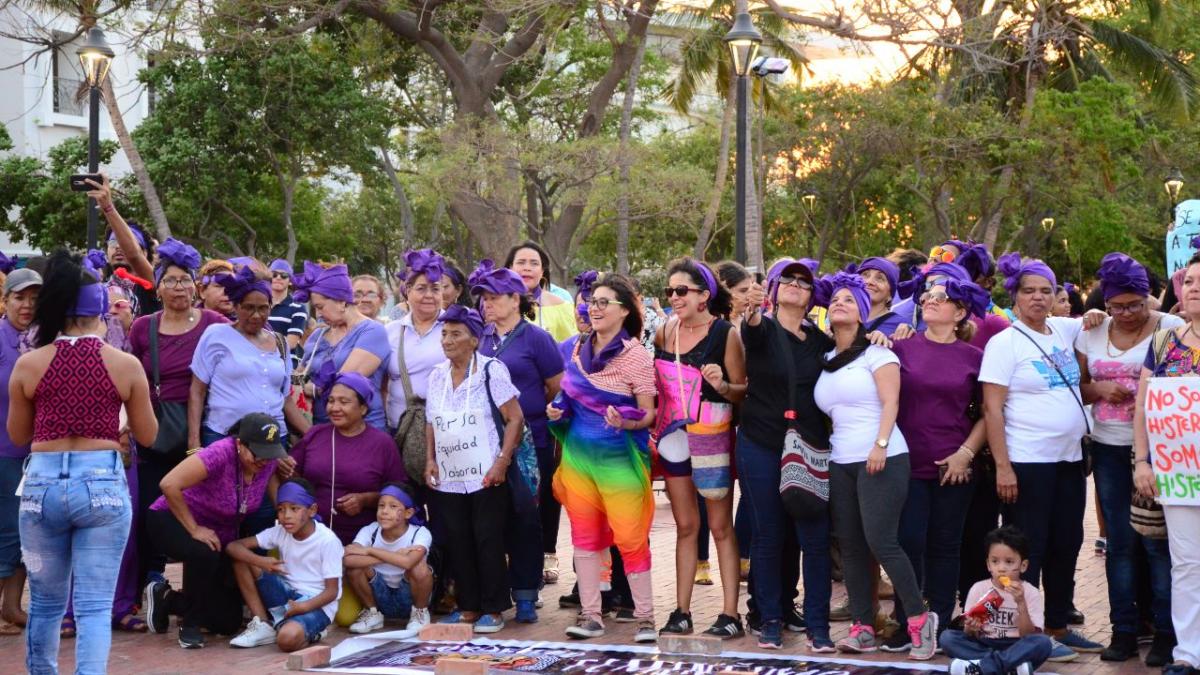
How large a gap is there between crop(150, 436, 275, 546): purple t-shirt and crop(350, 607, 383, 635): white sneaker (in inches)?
35.1

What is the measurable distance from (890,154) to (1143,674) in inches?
1006

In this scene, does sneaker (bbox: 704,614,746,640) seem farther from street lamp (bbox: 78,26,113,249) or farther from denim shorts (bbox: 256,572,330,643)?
street lamp (bbox: 78,26,113,249)

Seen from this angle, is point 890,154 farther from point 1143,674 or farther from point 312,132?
point 1143,674

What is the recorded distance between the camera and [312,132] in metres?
27.9

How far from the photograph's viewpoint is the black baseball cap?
7680 mm

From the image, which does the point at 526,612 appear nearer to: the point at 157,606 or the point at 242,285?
the point at 157,606

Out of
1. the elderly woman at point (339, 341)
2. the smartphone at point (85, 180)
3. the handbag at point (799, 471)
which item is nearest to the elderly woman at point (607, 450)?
the handbag at point (799, 471)

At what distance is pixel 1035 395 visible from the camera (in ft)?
22.9

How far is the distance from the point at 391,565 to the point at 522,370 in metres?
1.41

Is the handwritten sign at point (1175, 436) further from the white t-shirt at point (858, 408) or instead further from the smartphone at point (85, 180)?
the smartphone at point (85, 180)

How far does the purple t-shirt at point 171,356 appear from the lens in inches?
317

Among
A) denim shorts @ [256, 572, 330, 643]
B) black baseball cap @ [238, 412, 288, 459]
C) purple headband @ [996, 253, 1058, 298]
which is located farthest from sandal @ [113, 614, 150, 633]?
purple headband @ [996, 253, 1058, 298]

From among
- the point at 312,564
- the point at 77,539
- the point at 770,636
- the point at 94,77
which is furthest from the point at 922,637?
the point at 94,77

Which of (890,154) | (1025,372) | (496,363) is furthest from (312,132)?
(1025,372)
